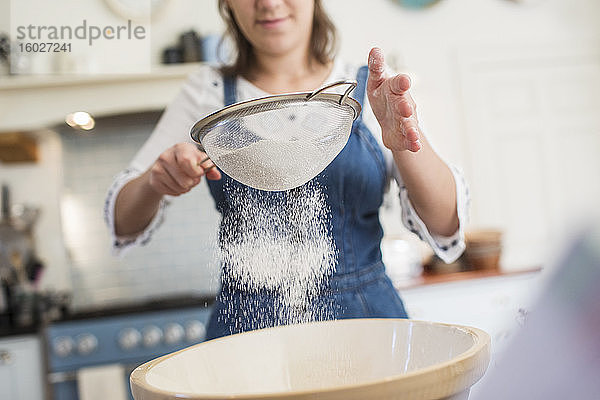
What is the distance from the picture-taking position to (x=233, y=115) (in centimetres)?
75

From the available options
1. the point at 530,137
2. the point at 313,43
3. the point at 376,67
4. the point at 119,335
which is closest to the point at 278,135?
the point at 376,67

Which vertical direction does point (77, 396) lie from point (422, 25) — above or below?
below

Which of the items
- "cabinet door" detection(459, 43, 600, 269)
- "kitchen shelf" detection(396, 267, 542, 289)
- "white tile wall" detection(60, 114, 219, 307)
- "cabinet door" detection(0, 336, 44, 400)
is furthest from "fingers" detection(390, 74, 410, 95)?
"cabinet door" detection(459, 43, 600, 269)

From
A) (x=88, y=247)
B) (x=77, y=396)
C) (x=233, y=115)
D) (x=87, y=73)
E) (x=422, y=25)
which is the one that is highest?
(x=422, y=25)

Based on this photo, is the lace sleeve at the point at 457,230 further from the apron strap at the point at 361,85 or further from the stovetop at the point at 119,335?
the stovetop at the point at 119,335

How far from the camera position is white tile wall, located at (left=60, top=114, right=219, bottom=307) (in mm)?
2680

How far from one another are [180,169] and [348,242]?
0.31 metres

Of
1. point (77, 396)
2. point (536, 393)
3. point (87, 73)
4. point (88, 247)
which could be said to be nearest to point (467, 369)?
point (536, 393)

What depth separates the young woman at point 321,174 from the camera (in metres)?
0.89

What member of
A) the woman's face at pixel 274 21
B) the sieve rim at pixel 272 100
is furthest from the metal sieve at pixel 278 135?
the woman's face at pixel 274 21

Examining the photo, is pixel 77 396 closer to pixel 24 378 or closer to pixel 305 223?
pixel 24 378

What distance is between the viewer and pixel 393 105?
0.71 m

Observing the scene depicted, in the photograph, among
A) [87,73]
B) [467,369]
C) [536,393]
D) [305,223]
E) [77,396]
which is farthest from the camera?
[87,73]

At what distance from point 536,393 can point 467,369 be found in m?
0.16
